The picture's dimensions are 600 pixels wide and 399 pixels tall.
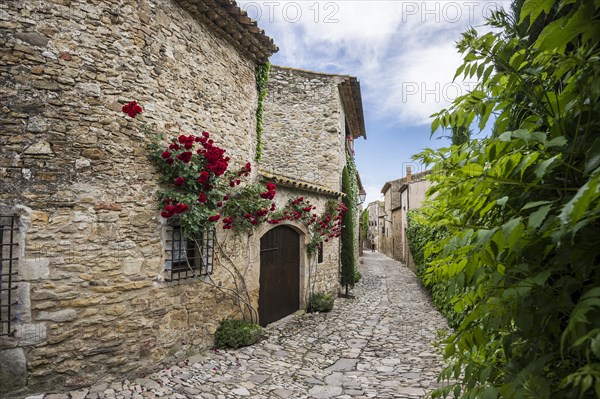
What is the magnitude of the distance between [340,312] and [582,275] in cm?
791

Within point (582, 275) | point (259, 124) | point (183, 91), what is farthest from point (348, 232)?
point (582, 275)

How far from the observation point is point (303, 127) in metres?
11.4

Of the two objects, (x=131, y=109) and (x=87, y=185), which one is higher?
(x=131, y=109)

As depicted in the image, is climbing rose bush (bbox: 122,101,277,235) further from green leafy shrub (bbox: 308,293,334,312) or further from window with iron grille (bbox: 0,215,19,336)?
green leafy shrub (bbox: 308,293,334,312)

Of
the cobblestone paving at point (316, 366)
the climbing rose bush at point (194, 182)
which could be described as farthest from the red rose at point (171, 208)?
the cobblestone paving at point (316, 366)

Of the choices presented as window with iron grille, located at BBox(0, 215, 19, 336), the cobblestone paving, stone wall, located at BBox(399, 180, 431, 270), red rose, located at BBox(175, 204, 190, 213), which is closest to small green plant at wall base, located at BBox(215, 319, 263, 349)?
the cobblestone paving

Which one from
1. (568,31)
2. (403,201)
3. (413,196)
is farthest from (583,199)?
(403,201)

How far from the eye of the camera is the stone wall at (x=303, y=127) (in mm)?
11281

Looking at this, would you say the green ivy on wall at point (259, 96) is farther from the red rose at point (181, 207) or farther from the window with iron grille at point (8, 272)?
the window with iron grille at point (8, 272)

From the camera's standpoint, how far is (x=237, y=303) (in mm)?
6051

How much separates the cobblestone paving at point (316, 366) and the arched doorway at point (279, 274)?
15.3 inches

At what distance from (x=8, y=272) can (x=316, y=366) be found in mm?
4079

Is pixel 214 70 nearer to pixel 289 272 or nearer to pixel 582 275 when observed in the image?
pixel 289 272

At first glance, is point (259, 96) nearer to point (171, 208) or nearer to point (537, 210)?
point (171, 208)
